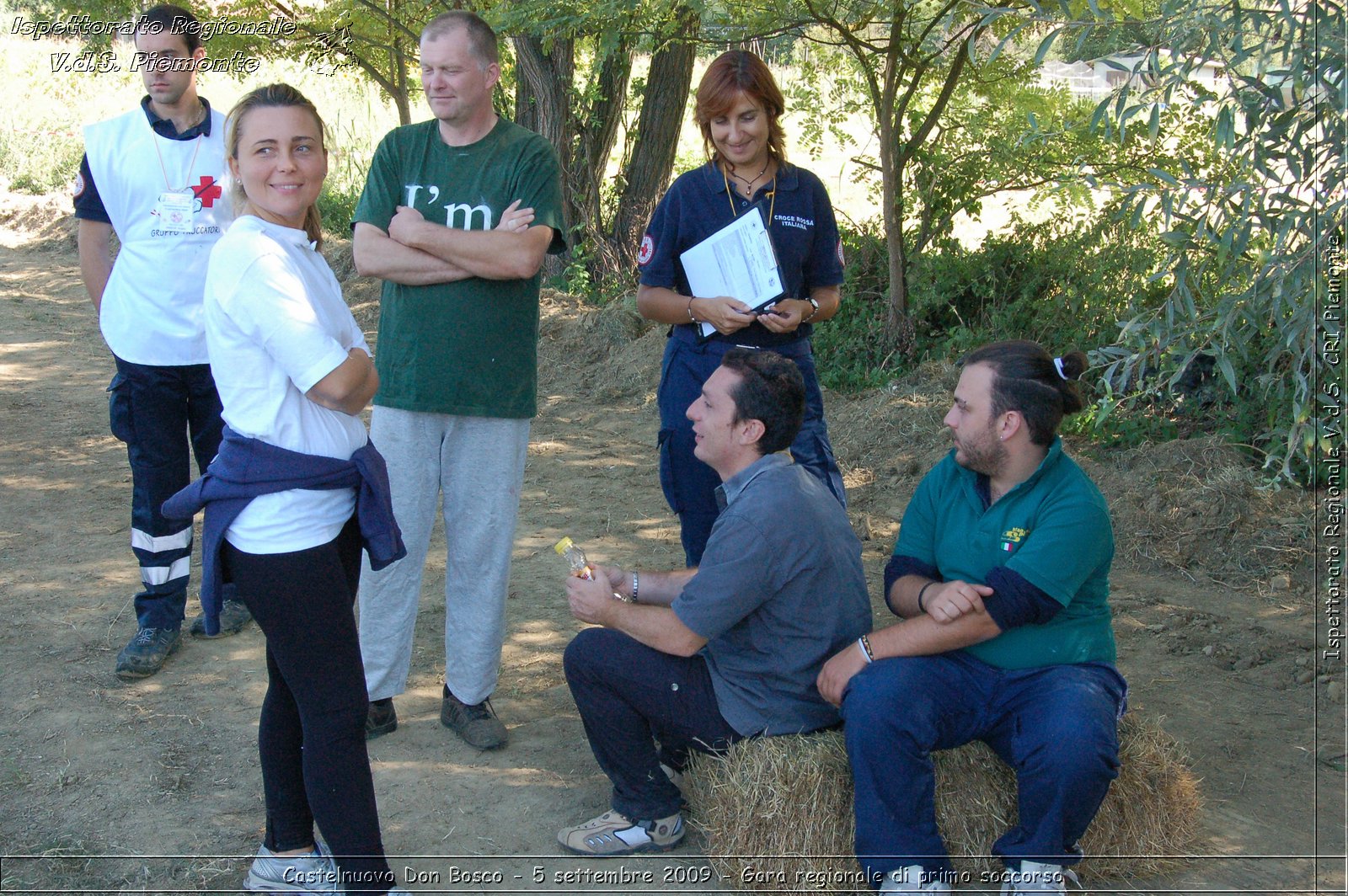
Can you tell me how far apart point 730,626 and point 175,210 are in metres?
2.80

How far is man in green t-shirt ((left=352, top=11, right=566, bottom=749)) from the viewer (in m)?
3.64

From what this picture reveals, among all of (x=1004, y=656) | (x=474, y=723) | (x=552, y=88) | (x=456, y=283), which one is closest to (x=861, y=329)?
(x=552, y=88)

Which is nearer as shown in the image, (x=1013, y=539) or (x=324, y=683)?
(x=324, y=683)

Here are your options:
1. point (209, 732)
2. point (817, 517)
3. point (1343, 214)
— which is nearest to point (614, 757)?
point (817, 517)

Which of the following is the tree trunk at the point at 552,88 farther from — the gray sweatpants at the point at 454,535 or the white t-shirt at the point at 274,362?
the white t-shirt at the point at 274,362

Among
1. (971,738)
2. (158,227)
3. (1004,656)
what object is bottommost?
(971,738)

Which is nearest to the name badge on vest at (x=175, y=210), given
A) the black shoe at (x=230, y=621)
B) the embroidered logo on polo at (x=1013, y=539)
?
the black shoe at (x=230, y=621)

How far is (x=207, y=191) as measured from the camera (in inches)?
174

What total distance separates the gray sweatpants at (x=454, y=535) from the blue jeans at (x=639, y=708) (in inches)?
27.2

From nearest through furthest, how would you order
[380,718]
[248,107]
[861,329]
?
[248,107] < [380,718] < [861,329]

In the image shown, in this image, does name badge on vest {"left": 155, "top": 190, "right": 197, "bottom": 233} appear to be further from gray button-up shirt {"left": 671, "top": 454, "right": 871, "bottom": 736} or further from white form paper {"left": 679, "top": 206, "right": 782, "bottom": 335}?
gray button-up shirt {"left": 671, "top": 454, "right": 871, "bottom": 736}

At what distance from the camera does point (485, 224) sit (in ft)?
12.2

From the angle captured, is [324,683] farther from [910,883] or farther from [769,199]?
[769,199]

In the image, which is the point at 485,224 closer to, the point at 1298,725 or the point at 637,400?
the point at 1298,725
